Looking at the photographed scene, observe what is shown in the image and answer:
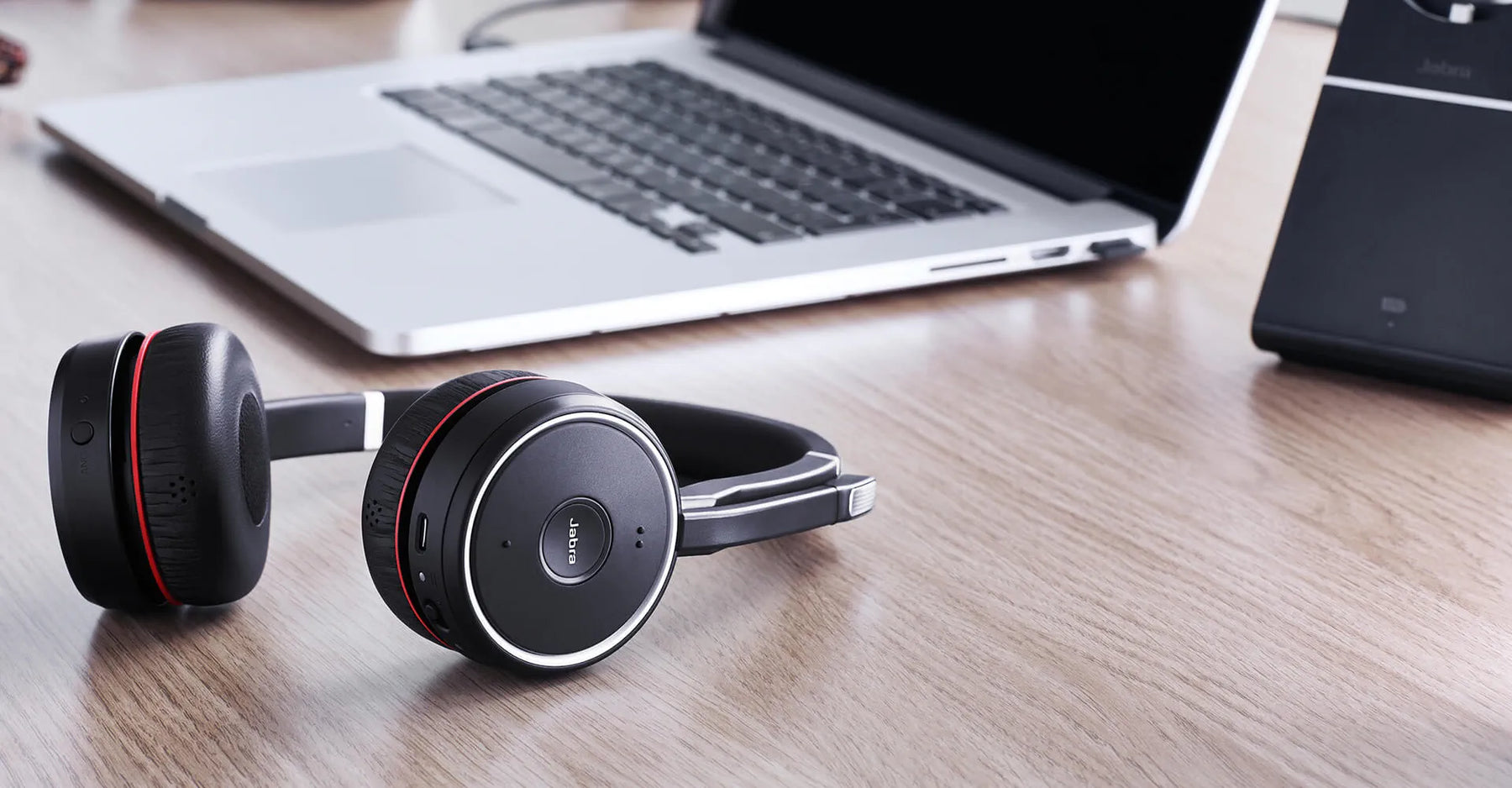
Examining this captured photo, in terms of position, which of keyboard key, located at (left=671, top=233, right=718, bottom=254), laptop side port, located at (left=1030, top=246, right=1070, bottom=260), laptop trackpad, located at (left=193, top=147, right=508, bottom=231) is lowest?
laptop trackpad, located at (left=193, top=147, right=508, bottom=231)

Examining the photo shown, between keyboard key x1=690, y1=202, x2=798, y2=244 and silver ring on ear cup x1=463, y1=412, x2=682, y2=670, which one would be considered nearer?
silver ring on ear cup x1=463, y1=412, x2=682, y2=670

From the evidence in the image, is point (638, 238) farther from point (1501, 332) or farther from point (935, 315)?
point (1501, 332)

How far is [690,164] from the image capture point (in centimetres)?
99

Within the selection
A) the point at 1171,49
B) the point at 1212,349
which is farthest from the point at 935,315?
the point at 1171,49

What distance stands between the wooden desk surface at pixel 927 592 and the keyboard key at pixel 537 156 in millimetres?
183

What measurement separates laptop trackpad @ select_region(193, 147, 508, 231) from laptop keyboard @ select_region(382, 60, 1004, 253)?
50mm

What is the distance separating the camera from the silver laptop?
81 cm

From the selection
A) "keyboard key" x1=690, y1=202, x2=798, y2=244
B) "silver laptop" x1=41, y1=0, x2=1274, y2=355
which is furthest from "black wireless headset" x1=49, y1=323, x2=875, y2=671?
"keyboard key" x1=690, y1=202, x2=798, y2=244

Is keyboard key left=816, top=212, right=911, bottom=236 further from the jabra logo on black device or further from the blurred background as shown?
the blurred background

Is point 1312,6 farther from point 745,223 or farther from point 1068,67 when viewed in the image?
point 745,223

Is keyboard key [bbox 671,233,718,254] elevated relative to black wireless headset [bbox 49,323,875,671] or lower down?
lower down

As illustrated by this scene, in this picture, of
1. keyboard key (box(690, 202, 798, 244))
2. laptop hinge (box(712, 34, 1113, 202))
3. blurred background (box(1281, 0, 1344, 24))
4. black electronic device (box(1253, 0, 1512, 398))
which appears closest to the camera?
black electronic device (box(1253, 0, 1512, 398))

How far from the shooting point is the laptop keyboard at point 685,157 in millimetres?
905

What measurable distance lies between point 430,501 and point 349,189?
0.54 meters
